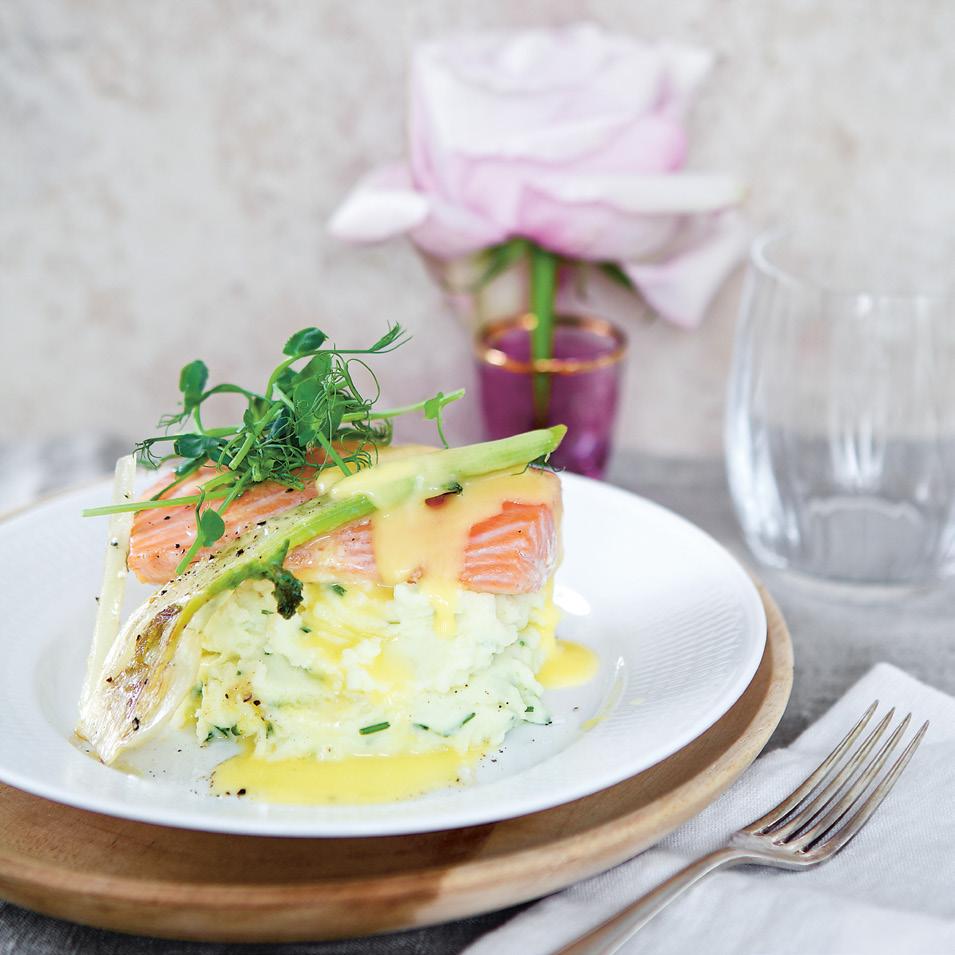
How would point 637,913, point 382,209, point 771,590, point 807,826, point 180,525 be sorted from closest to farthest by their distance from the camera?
point 637,913
point 807,826
point 180,525
point 771,590
point 382,209

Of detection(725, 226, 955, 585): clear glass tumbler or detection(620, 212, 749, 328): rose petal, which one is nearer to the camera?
detection(725, 226, 955, 585): clear glass tumbler

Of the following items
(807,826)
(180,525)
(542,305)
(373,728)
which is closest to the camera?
(807,826)

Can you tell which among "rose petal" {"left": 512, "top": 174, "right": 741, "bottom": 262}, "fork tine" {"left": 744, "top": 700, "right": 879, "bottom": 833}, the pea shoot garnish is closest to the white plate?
"fork tine" {"left": 744, "top": 700, "right": 879, "bottom": 833}

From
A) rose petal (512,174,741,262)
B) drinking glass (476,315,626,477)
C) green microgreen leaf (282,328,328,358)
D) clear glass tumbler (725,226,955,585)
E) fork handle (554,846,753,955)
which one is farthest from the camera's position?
drinking glass (476,315,626,477)

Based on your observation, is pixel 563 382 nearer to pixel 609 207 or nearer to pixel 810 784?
pixel 609 207

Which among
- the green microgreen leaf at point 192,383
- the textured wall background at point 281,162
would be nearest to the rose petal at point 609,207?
the textured wall background at point 281,162

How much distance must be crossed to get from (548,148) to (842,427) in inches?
37.9

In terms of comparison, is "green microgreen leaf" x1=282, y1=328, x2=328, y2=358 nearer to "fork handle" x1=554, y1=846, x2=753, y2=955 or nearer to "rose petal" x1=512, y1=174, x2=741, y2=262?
"rose petal" x1=512, y1=174, x2=741, y2=262

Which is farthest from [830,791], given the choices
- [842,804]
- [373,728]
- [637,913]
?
[373,728]

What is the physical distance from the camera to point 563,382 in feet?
9.45

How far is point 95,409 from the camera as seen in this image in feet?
11.7

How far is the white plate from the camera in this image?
1444 mm

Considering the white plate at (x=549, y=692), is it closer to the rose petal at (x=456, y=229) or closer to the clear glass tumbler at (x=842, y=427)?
the clear glass tumbler at (x=842, y=427)

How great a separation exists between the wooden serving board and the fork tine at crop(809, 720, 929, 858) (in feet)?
0.49
